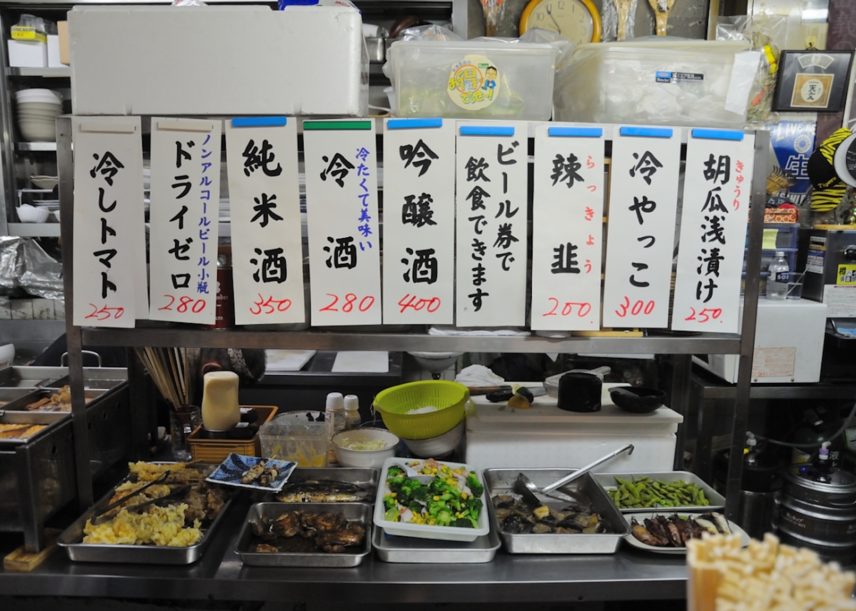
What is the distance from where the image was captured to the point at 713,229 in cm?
158

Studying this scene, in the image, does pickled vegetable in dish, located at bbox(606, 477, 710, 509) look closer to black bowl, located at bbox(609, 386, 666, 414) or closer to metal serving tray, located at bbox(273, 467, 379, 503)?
black bowl, located at bbox(609, 386, 666, 414)

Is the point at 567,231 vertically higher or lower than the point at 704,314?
higher

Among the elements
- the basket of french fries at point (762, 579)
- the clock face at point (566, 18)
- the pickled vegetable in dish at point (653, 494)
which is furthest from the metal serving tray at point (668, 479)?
the clock face at point (566, 18)

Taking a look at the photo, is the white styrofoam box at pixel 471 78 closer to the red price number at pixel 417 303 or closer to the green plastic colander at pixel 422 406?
the red price number at pixel 417 303

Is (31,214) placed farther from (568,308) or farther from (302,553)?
(568,308)

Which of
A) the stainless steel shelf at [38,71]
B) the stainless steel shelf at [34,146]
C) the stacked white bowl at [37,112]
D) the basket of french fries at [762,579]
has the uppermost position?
the stainless steel shelf at [38,71]

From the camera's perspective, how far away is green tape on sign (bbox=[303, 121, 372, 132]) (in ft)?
4.93

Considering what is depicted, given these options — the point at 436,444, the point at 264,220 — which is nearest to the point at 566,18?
the point at 264,220

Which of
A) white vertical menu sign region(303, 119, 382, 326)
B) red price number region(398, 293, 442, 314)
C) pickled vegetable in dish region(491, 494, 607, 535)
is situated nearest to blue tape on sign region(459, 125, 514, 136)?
white vertical menu sign region(303, 119, 382, 326)

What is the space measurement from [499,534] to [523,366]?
2.17m

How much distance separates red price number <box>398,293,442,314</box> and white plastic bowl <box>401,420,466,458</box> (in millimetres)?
551

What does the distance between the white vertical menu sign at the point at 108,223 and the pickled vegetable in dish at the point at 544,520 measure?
1.18 metres

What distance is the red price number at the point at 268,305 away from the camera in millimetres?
1564

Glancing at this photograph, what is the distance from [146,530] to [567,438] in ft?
4.12
